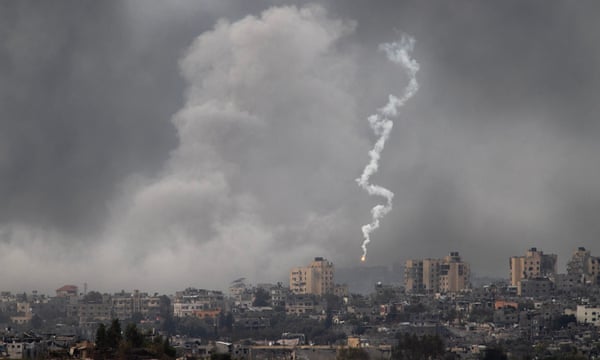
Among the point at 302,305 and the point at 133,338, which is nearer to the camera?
the point at 133,338

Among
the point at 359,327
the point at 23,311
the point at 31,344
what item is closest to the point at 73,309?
the point at 23,311

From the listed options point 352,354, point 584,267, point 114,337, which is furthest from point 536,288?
point 114,337

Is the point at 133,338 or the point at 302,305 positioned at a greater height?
the point at 302,305

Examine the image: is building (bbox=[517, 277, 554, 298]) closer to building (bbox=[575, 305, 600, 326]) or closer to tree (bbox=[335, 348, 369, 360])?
building (bbox=[575, 305, 600, 326])

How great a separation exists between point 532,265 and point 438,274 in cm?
893

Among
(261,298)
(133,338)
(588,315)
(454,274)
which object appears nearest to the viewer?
(133,338)

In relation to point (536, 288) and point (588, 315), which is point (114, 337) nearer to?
point (588, 315)

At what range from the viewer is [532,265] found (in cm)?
15900

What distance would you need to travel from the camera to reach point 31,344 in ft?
270

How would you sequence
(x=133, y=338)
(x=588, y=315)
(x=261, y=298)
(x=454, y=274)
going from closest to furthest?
(x=133, y=338), (x=588, y=315), (x=261, y=298), (x=454, y=274)

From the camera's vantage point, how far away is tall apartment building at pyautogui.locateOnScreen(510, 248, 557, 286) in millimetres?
157375

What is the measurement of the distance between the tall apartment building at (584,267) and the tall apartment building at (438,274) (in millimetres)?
10554

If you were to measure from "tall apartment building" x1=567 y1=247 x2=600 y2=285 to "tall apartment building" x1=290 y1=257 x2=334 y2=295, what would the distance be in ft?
70.2

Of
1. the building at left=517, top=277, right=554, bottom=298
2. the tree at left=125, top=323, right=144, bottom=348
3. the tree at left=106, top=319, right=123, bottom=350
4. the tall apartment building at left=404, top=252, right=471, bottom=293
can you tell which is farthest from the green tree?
the tree at left=106, top=319, right=123, bottom=350
